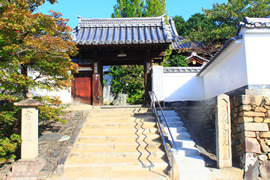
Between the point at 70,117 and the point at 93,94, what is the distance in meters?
2.58

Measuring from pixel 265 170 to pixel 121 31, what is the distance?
9.37m

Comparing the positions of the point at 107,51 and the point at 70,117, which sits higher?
the point at 107,51

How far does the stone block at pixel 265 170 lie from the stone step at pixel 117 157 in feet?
8.77

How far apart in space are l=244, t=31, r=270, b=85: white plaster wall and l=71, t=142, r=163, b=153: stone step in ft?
11.9

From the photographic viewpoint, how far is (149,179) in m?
5.81

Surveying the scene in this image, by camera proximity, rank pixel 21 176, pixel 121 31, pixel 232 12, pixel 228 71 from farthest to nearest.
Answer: pixel 232 12
pixel 121 31
pixel 228 71
pixel 21 176

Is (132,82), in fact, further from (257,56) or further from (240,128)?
(240,128)

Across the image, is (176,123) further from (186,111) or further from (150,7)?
(150,7)

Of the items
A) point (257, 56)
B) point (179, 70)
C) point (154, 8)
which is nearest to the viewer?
point (257, 56)

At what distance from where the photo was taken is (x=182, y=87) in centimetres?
1241

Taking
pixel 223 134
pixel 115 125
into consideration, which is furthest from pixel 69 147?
pixel 223 134

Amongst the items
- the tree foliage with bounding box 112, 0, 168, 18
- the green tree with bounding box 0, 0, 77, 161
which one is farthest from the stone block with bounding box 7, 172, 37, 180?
the tree foliage with bounding box 112, 0, 168, 18

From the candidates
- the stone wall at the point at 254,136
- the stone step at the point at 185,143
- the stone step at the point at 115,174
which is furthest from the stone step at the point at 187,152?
the stone wall at the point at 254,136

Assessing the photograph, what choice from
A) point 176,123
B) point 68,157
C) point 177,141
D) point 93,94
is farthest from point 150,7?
point 68,157
